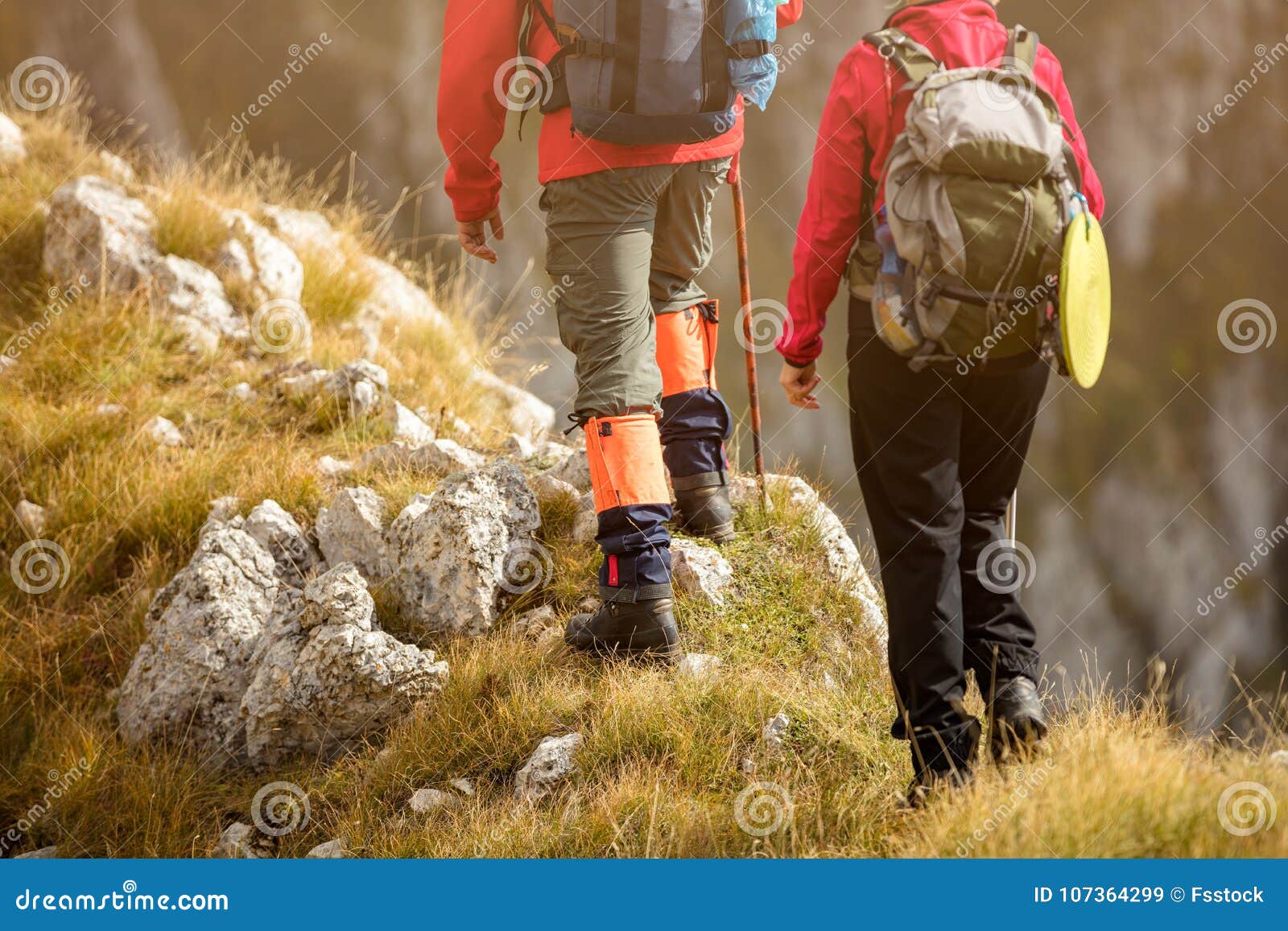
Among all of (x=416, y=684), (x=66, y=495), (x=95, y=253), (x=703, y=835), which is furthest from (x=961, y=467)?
(x=95, y=253)

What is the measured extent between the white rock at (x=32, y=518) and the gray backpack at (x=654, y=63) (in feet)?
9.58

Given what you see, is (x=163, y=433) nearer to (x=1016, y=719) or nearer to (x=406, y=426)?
(x=406, y=426)

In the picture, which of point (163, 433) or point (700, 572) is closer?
point (700, 572)

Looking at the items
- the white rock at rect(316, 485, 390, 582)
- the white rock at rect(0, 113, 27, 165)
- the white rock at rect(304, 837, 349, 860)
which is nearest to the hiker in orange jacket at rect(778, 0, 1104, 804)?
the white rock at rect(304, 837, 349, 860)

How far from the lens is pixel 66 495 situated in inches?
167

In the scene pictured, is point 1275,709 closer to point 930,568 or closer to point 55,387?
point 930,568

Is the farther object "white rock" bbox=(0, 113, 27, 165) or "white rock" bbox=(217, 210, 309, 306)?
"white rock" bbox=(0, 113, 27, 165)

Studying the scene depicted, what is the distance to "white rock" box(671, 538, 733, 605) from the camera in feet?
10.8

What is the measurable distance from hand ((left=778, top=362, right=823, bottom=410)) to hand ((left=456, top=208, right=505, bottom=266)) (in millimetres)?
1144

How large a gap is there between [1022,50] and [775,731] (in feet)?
5.56

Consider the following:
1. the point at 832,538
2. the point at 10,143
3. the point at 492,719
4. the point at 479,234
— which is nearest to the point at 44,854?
the point at 492,719

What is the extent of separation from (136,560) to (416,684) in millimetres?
1603

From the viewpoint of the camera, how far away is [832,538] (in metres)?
3.71

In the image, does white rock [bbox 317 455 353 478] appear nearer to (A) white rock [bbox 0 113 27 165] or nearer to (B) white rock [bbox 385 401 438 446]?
(B) white rock [bbox 385 401 438 446]
